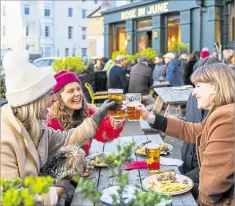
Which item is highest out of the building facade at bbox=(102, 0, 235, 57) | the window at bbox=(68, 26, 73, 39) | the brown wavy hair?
the window at bbox=(68, 26, 73, 39)

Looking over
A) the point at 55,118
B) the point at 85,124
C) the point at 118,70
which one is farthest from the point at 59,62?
the point at 85,124

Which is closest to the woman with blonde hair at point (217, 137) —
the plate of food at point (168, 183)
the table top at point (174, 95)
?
the plate of food at point (168, 183)

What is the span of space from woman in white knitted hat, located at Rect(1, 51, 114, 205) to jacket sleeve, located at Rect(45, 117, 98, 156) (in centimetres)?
35

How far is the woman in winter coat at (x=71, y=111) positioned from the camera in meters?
3.75

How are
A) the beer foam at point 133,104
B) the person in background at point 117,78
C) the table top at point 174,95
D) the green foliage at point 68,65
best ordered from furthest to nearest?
the person in background at point 117,78 → the green foliage at point 68,65 → the table top at point 174,95 → the beer foam at point 133,104

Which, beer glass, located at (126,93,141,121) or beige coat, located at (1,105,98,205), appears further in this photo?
beer glass, located at (126,93,141,121)

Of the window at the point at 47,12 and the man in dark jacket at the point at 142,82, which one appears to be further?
the window at the point at 47,12

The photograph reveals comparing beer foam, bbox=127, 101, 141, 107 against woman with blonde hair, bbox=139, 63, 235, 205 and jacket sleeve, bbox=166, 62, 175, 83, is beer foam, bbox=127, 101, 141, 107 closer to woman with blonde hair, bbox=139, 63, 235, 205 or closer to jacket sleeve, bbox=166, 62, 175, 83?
woman with blonde hair, bbox=139, 63, 235, 205

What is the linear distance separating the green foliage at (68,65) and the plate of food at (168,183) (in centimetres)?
779

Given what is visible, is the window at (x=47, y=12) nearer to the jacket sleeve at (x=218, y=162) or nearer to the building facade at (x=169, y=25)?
the building facade at (x=169, y=25)

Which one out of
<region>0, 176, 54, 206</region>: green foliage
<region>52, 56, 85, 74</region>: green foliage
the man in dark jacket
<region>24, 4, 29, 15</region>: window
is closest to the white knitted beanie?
<region>0, 176, 54, 206</region>: green foliage

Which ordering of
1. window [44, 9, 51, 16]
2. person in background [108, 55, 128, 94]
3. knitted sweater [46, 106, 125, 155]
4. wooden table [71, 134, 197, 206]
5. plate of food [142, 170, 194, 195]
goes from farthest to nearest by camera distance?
window [44, 9, 51, 16] → person in background [108, 55, 128, 94] → knitted sweater [46, 106, 125, 155] → plate of food [142, 170, 194, 195] → wooden table [71, 134, 197, 206]

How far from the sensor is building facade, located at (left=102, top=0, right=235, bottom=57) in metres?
18.5

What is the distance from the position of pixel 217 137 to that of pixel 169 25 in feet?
67.2
